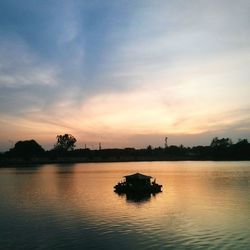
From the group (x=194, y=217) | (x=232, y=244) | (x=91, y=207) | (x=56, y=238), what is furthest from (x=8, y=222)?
(x=232, y=244)

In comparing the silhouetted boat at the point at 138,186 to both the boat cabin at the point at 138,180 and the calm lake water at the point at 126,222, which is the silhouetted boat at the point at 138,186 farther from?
the calm lake water at the point at 126,222

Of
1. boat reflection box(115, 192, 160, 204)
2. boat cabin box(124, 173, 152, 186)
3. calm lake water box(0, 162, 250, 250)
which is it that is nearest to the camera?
calm lake water box(0, 162, 250, 250)

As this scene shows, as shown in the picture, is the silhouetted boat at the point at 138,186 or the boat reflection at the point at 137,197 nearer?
the boat reflection at the point at 137,197

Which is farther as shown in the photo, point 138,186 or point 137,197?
point 138,186

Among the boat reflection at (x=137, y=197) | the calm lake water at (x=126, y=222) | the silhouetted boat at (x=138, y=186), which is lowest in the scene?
the calm lake water at (x=126, y=222)

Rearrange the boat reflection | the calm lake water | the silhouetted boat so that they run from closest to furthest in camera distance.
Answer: the calm lake water, the boat reflection, the silhouetted boat

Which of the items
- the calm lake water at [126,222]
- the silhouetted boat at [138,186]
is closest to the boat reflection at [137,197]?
the calm lake water at [126,222]

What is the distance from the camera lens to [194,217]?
162ft

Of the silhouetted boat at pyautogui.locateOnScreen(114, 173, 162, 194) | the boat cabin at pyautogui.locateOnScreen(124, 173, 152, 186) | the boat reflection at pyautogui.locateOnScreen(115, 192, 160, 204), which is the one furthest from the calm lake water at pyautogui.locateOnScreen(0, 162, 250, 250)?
the boat cabin at pyautogui.locateOnScreen(124, 173, 152, 186)

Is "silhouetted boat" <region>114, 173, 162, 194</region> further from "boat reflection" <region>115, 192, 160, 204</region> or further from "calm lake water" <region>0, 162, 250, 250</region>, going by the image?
"calm lake water" <region>0, 162, 250, 250</region>

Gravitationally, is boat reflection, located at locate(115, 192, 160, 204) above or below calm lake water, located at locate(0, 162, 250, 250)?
above

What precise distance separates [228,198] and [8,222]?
39088mm

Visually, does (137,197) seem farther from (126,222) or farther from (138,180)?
(126,222)

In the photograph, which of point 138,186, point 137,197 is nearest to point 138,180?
point 138,186
